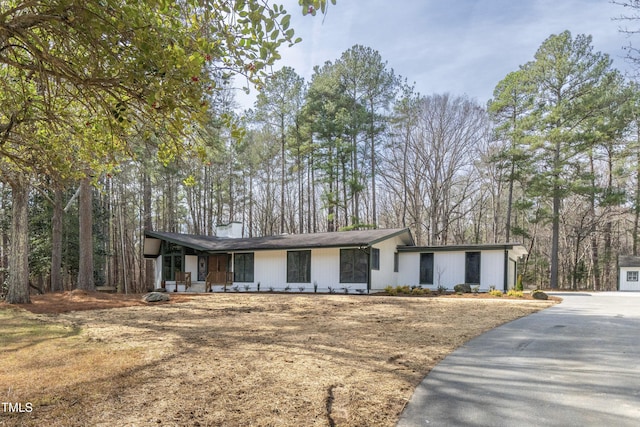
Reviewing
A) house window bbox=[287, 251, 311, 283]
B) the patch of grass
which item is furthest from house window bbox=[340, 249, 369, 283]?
the patch of grass

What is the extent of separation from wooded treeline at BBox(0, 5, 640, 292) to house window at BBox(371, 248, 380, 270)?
266 inches

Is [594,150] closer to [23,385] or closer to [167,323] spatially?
[167,323]

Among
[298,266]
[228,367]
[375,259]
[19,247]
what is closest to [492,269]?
[375,259]

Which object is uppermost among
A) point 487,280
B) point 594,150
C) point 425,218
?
point 594,150

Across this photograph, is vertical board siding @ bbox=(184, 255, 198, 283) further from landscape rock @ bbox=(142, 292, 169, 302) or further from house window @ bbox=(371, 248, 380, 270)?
house window @ bbox=(371, 248, 380, 270)

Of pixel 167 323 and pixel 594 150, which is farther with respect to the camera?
pixel 594 150

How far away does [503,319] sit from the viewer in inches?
325

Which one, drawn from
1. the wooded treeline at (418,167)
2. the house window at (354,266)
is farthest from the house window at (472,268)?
the wooded treeline at (418,167)

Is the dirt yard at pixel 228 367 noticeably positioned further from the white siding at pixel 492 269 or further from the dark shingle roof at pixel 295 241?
the white siding at pixel 492 269

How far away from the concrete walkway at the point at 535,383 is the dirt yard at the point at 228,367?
0.29 m

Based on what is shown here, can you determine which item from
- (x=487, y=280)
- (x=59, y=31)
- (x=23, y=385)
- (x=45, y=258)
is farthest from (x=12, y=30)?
(x=45, y=258)

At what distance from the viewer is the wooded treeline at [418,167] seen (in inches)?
856

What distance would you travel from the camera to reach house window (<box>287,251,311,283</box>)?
55.5ft

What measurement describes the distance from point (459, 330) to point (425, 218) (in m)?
23.2
